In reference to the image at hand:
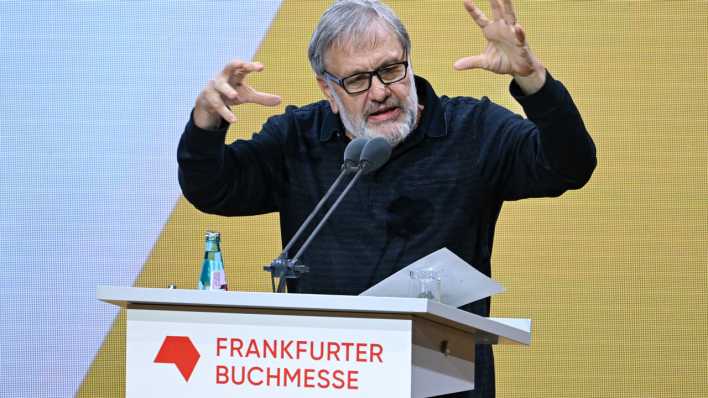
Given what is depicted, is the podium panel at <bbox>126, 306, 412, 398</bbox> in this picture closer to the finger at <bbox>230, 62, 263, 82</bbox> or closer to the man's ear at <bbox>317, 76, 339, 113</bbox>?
the finger at <bbox>230, 62, 263, 82</bbox>

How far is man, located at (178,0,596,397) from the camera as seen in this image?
80.3 inches

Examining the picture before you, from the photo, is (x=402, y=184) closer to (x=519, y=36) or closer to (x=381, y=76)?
(x=381, y=76)

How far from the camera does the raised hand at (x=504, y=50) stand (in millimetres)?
1714

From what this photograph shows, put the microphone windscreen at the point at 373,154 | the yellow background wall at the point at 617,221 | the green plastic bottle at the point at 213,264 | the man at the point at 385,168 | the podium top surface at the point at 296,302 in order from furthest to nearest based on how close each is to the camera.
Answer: the yellow background wall at the point at 617,221, the man at the point at 385,168, the green plastic bottle at the point at 213,264, the microphone windscreen at the point at 373,154, the podium top surface at the point at 296,302

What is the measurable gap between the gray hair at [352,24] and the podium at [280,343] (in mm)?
858

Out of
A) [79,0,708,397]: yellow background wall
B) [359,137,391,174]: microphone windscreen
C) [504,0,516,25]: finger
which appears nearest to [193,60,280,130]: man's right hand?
[359,137,391,174]: microphone windscreen

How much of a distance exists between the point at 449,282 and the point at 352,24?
76cm

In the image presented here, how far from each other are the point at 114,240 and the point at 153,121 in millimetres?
406

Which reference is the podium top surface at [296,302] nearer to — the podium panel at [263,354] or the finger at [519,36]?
the podium panel at [263,354]

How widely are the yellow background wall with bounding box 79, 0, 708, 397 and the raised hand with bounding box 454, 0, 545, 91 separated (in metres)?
1.36

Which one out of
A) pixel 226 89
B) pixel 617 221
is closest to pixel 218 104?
pixel 226 89

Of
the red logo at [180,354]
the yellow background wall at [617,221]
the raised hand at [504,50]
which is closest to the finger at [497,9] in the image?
the raised hand at [504,50]

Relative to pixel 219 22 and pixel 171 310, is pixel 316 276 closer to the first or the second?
pixel 171 310

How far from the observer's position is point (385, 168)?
212 cm
